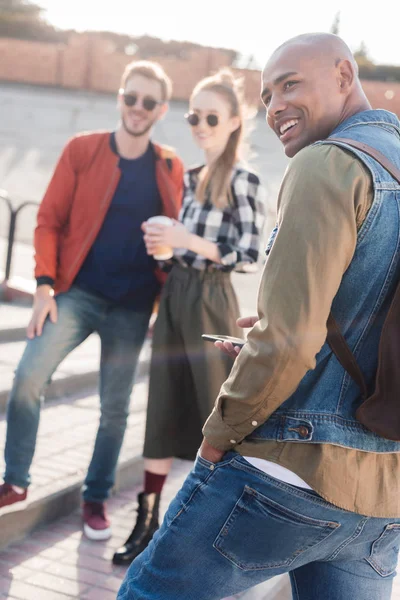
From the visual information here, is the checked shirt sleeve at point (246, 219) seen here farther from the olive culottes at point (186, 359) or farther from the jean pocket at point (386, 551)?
the jean pocket at point (386, 551)

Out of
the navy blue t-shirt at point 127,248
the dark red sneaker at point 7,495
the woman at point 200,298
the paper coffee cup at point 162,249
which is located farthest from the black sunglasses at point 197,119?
the dark red sneaker at point 7,495

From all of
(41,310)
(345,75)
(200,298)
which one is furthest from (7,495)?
(345,75)

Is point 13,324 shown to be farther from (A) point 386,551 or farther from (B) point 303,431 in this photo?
(B) point 303,431

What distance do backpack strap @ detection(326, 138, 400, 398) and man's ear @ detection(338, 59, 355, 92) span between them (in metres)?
0.20

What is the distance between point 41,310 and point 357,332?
2.21 meters

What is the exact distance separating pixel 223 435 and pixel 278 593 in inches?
86.5

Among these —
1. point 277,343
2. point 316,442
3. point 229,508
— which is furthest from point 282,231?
point 229,508

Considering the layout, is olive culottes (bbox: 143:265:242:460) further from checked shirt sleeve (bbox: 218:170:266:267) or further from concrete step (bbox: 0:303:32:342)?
concrete step (bbox: 0:303:32:342)

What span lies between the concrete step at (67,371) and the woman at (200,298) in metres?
1.86

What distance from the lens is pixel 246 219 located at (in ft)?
11.9

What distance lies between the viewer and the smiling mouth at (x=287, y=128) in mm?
1818

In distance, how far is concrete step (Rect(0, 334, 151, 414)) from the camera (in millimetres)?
5715

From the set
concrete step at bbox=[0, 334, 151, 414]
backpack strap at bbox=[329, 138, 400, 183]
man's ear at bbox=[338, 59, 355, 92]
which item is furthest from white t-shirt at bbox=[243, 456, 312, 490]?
concrete step at bbox=[0, 334, 151, 414]

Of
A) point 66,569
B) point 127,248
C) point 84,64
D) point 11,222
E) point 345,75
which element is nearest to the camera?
point 345,75
